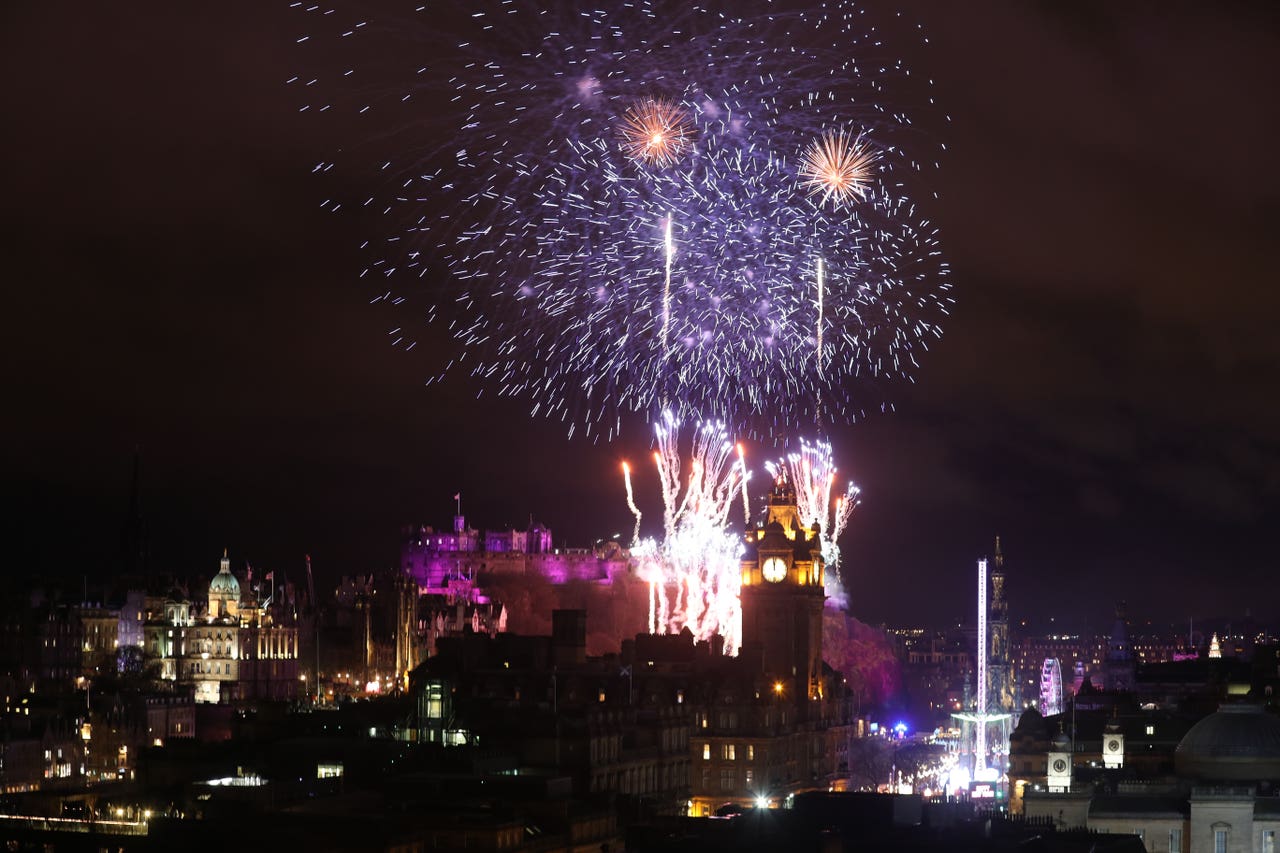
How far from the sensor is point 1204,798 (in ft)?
399

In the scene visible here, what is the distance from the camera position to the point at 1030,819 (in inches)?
4697

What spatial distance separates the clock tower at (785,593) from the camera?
7431 inches

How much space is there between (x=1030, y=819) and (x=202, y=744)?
48332mm

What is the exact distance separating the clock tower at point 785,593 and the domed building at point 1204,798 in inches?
2188

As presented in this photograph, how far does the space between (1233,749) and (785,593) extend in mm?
62647

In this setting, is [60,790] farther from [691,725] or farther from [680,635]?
[680,635]

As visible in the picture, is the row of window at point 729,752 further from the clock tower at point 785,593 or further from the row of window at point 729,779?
the clock tower at point 785,593

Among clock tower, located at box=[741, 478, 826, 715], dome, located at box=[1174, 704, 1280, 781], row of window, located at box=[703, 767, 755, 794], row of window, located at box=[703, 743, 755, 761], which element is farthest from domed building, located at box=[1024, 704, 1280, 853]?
clock tower, located at box=[741, 478, 826, 715]

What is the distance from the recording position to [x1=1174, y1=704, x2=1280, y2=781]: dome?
12900 centimetres

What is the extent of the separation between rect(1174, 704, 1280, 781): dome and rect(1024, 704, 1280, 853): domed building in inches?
1.9

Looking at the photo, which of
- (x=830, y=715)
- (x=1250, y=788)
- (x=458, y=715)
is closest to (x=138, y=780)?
(x=458, y=715)

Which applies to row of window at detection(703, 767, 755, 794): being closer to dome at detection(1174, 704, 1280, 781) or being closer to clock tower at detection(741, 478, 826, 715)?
clock tower at detection(741, 478, 826, 715)

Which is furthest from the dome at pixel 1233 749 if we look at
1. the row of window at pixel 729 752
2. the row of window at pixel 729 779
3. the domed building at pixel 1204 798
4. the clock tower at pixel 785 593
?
the clock tower at pixel 785 593

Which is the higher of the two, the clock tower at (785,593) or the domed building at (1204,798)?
the clock tower at (785,593)
